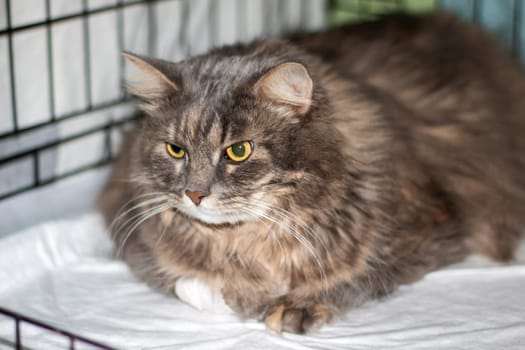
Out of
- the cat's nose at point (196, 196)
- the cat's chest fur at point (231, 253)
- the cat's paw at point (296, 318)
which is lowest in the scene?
the cat's paw at point (296, 318)

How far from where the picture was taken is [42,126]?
2764 mm

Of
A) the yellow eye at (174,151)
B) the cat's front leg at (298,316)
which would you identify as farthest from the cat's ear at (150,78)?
the cat's front leg at (298,316)

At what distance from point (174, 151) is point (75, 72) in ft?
3.13

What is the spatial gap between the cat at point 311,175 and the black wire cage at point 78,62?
0.96ft

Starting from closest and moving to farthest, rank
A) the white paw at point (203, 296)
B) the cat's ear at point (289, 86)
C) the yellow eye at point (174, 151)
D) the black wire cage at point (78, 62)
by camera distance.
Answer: the cat's ear at point (289, 86), the yellow eye at point (174, 151), the white paw at point (203, 296), the black wire cage at point (78, 62)

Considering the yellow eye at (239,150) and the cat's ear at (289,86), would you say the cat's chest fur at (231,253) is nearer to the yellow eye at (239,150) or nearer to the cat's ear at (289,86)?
the yellow eye at (239,150)

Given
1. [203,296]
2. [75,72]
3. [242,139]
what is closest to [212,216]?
[242,139]

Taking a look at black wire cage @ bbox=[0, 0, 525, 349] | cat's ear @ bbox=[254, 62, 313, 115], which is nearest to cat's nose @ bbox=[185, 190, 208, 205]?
cat's ear @ bbox=[254, 62, 313, 115]

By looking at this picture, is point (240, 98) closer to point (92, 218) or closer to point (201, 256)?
point (201, 256)

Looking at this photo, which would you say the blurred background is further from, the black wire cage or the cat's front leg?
the cat's front leg

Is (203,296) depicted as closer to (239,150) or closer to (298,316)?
(298,316)

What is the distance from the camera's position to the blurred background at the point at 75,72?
2.66m

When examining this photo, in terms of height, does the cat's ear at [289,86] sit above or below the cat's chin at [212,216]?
above

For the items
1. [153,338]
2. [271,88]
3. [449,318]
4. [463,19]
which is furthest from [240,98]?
[463,19]
